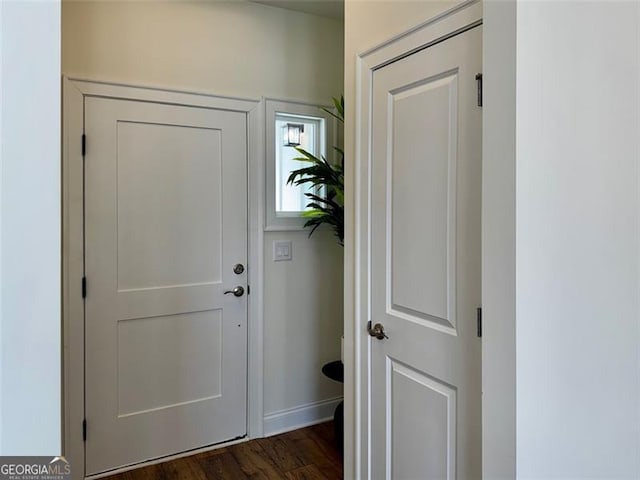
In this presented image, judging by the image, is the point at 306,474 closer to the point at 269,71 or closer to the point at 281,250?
the point at 281,250

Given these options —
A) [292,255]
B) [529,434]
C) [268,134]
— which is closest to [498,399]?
[529,434]

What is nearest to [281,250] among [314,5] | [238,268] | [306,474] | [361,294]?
[238,268]

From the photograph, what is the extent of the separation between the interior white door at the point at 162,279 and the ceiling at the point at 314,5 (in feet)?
2.41

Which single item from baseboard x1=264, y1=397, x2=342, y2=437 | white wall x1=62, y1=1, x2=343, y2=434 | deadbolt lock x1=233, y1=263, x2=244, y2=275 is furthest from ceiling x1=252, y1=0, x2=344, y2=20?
baseboard x1=264, y1=397, x2=342, y2=437

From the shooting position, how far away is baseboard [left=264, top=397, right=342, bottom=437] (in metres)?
2.79

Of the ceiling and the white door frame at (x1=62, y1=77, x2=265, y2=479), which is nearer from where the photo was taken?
the white door frame at (x1=62, y1=77, x2=265, y2=479)

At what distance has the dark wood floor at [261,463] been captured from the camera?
92.0 inches

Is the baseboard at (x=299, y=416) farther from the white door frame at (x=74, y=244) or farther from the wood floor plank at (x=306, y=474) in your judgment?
the white door frame at (x=74, y=244)

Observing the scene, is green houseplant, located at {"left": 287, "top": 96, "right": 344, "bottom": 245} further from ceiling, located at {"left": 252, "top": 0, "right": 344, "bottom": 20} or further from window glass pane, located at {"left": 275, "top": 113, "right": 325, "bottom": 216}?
ceiling, located at {"left": 252, "top": 0, "right": 344, "bottom": 20}

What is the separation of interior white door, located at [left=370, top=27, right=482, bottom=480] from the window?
1.09 metres

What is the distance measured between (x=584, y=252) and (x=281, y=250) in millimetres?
1874

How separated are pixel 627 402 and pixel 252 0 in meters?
2.63

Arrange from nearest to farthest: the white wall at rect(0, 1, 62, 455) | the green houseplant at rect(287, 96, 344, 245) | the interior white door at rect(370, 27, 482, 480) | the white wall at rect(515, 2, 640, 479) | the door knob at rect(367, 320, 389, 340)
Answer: the white wall at rect(0, 1, 62, 455)
the white wall at rect(515, 2, 640, 479)
the interior white door at rect(370, 27, 482, 480)
the door knob at rect(367, 320, 389, 340)
the green houseplant at rect(287, 96, 344, 245)

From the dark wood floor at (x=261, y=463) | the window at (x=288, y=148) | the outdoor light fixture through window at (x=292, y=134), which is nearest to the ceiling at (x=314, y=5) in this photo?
the window at (x=288, y=148)
